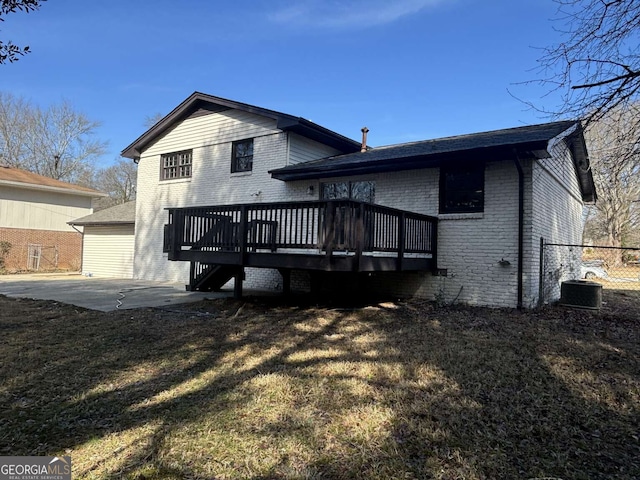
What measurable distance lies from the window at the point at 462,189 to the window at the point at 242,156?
21.4 ft

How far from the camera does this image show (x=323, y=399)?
3.74m

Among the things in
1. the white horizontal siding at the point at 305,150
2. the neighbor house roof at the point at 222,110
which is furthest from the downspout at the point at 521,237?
the white horizontal siding at the point at 305,150

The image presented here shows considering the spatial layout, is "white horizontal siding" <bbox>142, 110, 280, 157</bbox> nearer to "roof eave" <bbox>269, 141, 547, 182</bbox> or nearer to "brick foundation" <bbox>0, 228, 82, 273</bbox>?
"roof eave" <bbox>269, 141, 547, 182</bbox>

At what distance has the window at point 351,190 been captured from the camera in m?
10.8

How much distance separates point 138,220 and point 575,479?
54.9ft

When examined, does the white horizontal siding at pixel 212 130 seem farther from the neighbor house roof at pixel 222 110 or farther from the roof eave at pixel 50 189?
the roof eave at pixel 50 189

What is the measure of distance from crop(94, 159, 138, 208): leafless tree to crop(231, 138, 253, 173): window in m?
29.0

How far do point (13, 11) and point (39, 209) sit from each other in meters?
21.6

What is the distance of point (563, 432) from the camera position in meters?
3.13

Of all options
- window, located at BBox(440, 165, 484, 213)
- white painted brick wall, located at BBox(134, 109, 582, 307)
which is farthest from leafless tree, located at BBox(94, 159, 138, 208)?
window, located at BBox(440, 165, 484, 213)

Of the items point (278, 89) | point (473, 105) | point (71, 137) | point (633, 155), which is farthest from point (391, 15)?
point (71, 137)

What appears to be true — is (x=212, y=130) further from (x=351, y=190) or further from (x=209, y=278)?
(x=351, y=190)

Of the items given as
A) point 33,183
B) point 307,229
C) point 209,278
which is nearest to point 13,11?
point 307,229

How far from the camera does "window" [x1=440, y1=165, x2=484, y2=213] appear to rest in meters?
9.14
